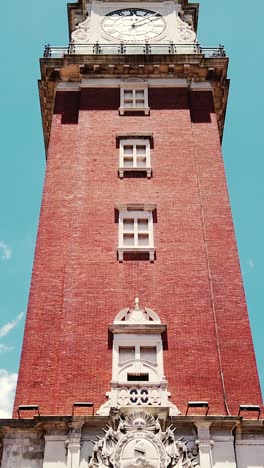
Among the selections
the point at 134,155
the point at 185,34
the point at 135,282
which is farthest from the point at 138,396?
the point at 185,34

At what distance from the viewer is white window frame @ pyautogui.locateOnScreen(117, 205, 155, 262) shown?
2567cm

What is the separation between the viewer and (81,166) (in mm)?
29203

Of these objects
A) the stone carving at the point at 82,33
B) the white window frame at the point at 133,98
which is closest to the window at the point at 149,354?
the white window frame at the point at 133,98

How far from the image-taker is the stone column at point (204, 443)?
64.3 feet

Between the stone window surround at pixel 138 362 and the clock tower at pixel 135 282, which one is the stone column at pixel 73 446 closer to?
the clock tower at pixel 135 282

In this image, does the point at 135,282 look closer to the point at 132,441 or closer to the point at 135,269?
the point at 135,269

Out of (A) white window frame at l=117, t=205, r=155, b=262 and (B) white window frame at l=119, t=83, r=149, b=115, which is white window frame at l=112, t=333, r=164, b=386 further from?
(B) white window frame at l=119, t=83, r=149, b=115

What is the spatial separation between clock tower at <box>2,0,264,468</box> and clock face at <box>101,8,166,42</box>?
5.29 ft

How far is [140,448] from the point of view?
19.6 metres

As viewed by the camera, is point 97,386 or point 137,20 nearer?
point 97,386

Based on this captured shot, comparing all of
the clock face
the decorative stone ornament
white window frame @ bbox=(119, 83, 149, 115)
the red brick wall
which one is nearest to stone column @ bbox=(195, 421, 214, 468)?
the decorative stone ornament

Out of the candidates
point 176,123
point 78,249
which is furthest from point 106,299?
point 176,123

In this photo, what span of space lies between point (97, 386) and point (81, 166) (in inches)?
394

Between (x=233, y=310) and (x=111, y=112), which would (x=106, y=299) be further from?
(x=111, y=112)
